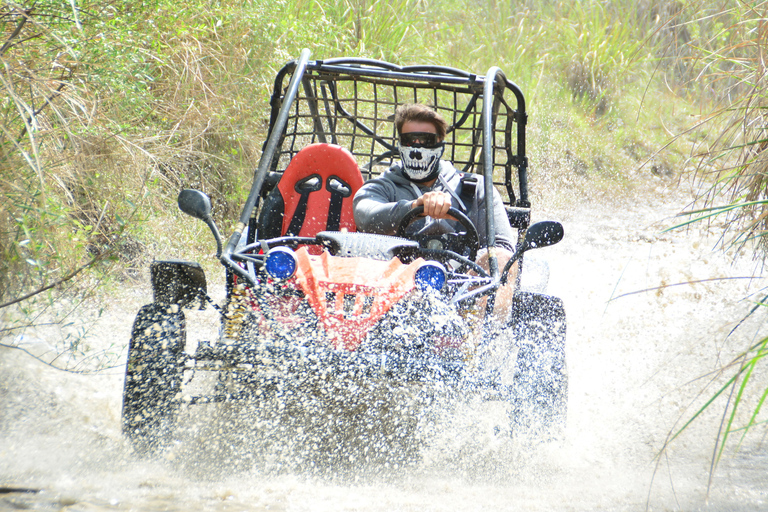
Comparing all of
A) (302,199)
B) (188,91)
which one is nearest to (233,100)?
(188,91)

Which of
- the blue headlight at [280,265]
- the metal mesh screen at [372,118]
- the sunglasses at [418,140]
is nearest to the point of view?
the blue headlight at [280,265]

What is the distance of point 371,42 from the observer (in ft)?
29.6

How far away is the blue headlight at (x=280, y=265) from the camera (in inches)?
99.3

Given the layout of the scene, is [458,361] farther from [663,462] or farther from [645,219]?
[645,219]

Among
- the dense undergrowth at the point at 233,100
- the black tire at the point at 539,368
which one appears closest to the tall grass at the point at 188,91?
the dense undergrowth at the point at 233,100

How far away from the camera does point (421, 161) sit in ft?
11.6

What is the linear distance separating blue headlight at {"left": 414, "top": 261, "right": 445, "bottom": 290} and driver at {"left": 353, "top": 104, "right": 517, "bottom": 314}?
0.77 metres

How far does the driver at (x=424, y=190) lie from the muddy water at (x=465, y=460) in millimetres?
790

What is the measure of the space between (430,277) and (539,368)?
65cm

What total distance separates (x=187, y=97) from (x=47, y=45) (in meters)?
2.36

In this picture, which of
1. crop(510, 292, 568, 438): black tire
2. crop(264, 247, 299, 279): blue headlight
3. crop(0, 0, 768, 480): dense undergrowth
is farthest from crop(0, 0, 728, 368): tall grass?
crop(510, 292, 568, 438): black tire

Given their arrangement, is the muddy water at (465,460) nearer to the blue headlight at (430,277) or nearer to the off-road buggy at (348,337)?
the off-road buggy at (348,337)

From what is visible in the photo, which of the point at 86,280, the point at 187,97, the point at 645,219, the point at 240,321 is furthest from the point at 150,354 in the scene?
the point at 645,219

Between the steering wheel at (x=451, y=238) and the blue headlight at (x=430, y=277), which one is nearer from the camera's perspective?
→ the blue headlight at (x=430, y=277)
